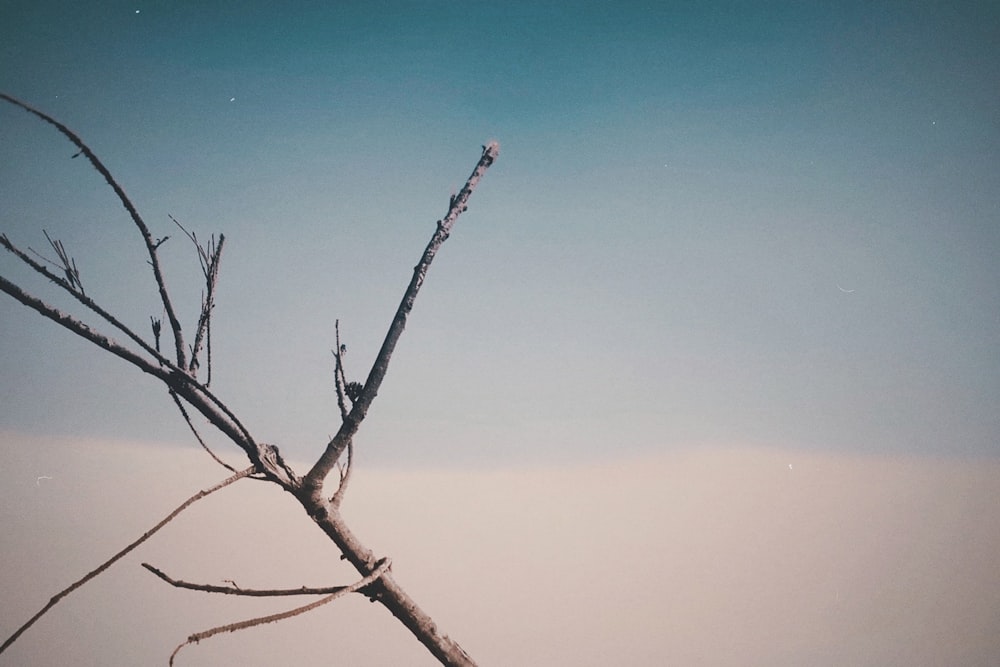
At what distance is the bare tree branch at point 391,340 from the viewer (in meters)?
0.94

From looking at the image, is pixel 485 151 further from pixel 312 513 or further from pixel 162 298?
pixel 312 513

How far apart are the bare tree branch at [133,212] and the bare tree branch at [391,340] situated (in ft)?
1.10

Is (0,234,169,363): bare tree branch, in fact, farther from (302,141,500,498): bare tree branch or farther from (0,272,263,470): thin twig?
(302,141,500,498): bare tree branch

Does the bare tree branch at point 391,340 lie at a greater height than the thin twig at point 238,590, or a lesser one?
greater

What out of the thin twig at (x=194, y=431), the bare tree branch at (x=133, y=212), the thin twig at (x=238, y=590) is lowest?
the thin twig at (x=238, y=590)

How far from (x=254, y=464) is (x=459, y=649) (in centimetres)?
63

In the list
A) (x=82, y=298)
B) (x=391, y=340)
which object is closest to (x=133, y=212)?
(x=82, y=298)

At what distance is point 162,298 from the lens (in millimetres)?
976

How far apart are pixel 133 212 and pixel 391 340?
19.2 inches

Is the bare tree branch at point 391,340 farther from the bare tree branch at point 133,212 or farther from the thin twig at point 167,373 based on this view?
the bare tree branch at point 133,212

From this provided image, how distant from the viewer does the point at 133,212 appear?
853 millimetres

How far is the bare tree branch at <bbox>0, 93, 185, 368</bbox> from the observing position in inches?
27.1

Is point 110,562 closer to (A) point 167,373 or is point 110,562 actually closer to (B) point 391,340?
(A) point 167,373

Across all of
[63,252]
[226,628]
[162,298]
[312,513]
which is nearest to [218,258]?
[162,298]
